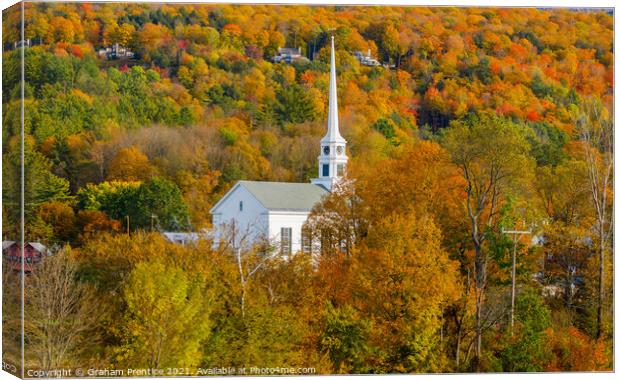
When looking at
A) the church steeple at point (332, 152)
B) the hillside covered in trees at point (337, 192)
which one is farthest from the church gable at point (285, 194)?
the hillside covered in trees at point (337, 192)

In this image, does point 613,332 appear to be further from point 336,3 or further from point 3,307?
point 3,307

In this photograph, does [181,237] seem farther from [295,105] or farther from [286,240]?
[295,105]

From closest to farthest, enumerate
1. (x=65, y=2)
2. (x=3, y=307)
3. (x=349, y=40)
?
1. (x=3, y=307)
2. (x=65, y=2)
3. (x=349, y=40)

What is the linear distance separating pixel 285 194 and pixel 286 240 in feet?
12.2

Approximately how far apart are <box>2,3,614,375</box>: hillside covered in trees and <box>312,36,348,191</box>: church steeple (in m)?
0.55

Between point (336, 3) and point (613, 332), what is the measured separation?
13.2 meters

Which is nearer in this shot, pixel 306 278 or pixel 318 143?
pixel 306 278

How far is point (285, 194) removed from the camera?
69.2 meters

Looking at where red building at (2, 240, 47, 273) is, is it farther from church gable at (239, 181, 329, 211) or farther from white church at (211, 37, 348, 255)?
church gable at (239, 181, 329, 211)

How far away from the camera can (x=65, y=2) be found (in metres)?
59.2

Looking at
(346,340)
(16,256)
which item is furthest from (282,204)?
(16,256)

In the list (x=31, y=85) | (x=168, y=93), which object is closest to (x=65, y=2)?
(x=31, y=85)

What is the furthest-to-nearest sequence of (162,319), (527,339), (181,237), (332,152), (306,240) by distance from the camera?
(332,152) < (181,237) < (306,240) < (527,339) < (162,319)

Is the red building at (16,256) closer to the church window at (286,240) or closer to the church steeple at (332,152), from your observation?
the church window at (286,240)
